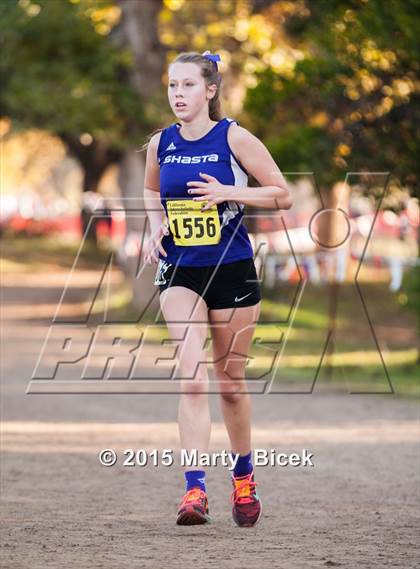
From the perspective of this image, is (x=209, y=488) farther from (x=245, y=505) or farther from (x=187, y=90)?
(x=187, y=90)

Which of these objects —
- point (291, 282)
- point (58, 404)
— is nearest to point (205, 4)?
point (291, 282)

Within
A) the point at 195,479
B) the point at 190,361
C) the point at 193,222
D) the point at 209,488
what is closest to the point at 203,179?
the point at 193,222

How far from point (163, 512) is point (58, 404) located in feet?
19.8

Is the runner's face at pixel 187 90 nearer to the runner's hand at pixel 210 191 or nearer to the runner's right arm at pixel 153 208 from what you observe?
the runner's right arm at pixel 153 208

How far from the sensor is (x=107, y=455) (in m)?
9.72

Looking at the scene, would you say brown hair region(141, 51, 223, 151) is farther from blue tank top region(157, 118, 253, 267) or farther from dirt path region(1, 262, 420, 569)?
dirt path region(1, 262, 420, 569)

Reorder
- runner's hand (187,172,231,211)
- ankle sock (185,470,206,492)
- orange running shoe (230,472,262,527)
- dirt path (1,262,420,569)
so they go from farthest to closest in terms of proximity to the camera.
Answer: orange running shoe (230,472,262,527) < ankle sock (185,470,206,492) < runner's hand (187,172,231,211) < dirt path (1,262,420,569)

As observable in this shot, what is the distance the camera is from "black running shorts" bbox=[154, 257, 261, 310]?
22.3ft

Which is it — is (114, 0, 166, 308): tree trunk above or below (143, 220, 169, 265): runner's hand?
above

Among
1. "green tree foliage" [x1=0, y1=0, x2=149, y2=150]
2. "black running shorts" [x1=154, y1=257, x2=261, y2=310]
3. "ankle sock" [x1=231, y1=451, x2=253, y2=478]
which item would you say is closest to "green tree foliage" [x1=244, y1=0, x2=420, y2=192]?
"black running shorts" [x1=154, y1=257, x2=261, y2=310]

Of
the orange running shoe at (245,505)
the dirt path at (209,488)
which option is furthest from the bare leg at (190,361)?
the dirt path at (209,488)

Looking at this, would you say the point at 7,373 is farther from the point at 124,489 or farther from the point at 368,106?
the point at 124,489

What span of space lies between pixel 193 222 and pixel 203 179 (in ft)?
0.68

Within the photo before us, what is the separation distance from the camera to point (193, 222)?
263 inches
